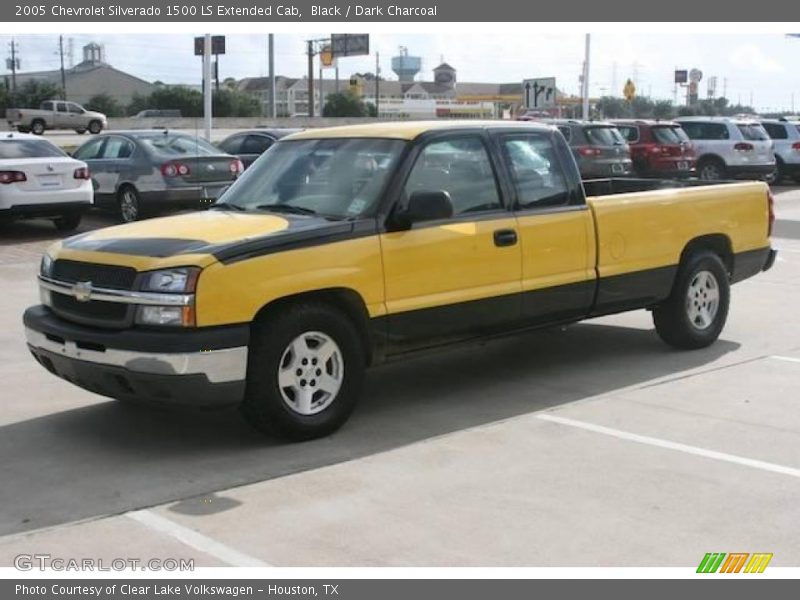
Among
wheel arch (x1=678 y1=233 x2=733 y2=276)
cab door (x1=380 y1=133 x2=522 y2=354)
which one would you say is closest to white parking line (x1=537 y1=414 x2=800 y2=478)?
cab door (x1=380 y1=133 x2=522 y2=354)

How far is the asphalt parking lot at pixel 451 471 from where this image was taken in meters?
4.62

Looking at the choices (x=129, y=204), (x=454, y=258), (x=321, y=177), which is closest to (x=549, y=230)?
(x=454, y=258)

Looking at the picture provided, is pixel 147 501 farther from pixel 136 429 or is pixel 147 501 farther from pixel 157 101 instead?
pixel 157 101

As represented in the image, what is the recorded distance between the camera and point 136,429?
6.41m

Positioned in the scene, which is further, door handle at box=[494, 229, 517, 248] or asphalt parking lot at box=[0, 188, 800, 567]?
door handle at box=[494, 229, 517, 248]

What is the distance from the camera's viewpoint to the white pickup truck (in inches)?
2281

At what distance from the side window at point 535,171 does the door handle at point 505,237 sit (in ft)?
0.84

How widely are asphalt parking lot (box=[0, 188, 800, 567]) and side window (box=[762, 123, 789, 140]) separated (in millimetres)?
22024

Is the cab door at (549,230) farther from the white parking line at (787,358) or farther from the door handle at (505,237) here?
the white parking line at (787,358)

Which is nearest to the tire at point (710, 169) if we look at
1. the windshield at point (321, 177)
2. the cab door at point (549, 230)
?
the cab door at point (549, 230)

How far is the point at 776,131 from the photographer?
28.7 metres

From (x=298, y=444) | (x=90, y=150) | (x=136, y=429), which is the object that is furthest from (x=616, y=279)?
(x=90, y=150)

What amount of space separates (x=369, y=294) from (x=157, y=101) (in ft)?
278

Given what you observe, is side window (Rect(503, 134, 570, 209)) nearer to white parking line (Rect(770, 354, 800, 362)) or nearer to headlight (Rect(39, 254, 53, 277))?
white parking line (Rect(770, 354, 800, 362))
